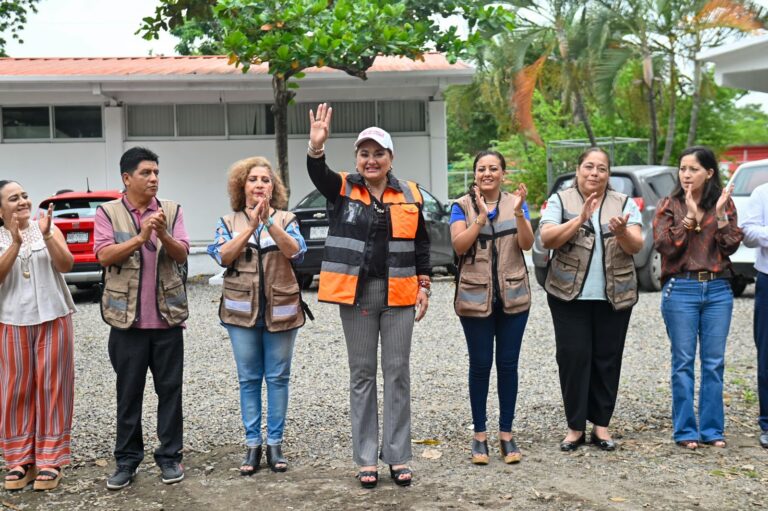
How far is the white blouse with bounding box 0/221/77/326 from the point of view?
5230mm

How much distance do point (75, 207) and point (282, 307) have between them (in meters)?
8.32

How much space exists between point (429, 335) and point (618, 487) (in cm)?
522

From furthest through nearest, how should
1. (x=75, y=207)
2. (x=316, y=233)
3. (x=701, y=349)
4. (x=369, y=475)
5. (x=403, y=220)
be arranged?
1. (x=316, y=233)
2. (x=75, y=207)
3. (x=701, y=349)
4. (x=403, y=220)
5. (x=369, y=475)

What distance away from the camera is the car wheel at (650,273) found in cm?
1268

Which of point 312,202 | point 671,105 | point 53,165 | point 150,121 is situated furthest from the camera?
point 671,105

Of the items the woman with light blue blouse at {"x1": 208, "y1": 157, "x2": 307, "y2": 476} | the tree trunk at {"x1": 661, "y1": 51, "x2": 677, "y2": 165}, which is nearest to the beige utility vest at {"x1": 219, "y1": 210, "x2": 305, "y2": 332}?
the woman with light blue blouse at {"x1": 208, "y1": 157, "x2": 307, "y2": 476}

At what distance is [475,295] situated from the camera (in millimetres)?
5438

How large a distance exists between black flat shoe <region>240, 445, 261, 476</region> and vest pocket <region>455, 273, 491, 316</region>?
1.48 m

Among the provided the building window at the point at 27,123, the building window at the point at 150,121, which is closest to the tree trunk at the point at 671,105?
the building window at the point at 150,121

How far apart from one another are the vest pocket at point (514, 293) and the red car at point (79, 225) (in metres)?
8.37

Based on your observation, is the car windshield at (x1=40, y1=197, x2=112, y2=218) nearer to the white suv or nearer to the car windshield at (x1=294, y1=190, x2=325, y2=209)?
the car windshield at (x1=294, y1=190, x2=325, y2=209)

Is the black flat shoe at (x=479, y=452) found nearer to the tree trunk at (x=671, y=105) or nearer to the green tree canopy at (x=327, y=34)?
the green tree canopy at (x=327, y=34)

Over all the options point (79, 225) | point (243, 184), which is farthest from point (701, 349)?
point (79, 225)

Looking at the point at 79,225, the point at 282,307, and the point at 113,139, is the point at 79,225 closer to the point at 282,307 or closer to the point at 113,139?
the point at 113,139
